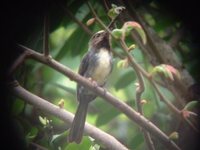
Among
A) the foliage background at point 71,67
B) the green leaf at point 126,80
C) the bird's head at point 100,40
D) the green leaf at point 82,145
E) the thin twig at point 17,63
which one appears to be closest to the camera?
the thin twig at point 17,63

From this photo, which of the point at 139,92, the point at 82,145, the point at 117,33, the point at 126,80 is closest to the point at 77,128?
the point at 82,145

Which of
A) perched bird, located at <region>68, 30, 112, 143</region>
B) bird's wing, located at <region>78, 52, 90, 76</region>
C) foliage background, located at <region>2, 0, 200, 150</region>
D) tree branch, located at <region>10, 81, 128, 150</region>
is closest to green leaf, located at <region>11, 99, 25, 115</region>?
foliage background, located at <region>2, 0, 200, 150</region>

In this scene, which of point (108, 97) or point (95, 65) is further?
point (95, 65)

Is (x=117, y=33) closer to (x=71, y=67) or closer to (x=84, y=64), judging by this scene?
(x=84, y=64)

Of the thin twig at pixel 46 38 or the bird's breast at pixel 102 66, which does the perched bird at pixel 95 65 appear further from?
the thin twig at pixel 46 38

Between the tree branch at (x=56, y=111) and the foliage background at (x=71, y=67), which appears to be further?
the foliage background at (x=71, y=67)

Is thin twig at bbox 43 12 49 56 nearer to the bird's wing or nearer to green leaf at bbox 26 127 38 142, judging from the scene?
green leaf at bbox 26 127 38 142

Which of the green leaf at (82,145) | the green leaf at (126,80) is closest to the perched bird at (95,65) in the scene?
the green leaf at (126,80)
